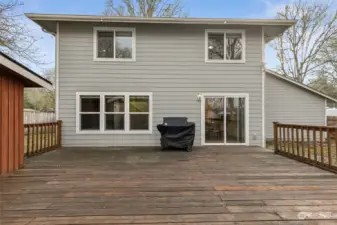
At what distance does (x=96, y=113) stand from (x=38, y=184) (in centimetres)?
439

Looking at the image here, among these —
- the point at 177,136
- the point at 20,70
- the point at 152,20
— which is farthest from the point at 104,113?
the point at 20,70

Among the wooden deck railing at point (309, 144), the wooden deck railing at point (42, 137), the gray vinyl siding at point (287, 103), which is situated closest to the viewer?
the wooden deck railing at point (309, 144)

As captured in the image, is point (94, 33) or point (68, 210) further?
point (94, 33)

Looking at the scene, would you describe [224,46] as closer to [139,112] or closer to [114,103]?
[139,112]

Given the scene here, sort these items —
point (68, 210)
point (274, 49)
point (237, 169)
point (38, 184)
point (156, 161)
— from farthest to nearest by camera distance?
point (274, 49) < point (156, 161) < point (237, 169) < point (38, 184) < point (68, 210)

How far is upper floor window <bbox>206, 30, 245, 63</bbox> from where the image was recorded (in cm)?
851

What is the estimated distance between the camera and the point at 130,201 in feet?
10.5

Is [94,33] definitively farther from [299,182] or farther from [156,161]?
[299,182]

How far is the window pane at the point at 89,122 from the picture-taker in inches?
325

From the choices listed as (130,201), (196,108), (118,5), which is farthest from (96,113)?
(118,5)

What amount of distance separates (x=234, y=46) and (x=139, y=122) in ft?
13.2

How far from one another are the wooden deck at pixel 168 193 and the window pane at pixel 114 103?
8.51ft

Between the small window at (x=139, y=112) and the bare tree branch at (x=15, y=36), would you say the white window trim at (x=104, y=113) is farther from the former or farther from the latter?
the bare tree branch at (x=15, y=36)

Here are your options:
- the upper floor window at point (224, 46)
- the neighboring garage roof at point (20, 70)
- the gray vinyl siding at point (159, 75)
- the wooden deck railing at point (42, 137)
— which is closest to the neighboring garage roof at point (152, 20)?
the gray vinyl siding at point (159, 75)
